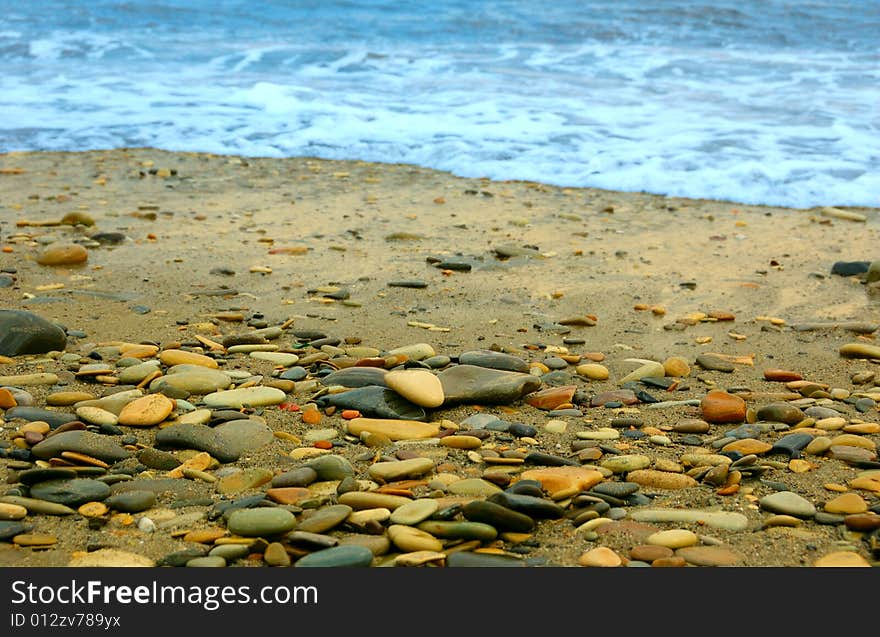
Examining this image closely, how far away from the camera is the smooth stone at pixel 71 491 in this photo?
81.1 inches

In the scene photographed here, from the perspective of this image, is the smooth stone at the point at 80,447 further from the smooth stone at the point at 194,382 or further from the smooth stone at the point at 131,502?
the smooth stone at the point at 194,382

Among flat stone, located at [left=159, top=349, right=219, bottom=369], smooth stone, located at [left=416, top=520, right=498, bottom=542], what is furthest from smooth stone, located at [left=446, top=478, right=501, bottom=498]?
flat stone, located at [left=159, top=349, right=219, bottom=369]

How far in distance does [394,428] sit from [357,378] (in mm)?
367

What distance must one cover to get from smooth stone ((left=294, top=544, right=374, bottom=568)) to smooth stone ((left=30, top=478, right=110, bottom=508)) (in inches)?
22.3

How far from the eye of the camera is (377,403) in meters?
2.71

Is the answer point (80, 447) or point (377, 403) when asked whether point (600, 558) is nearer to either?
point (377, 403)

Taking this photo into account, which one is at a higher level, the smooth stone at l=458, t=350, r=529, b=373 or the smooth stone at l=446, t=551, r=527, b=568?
the smooth stone at l=458, t=350, r=529, b=373

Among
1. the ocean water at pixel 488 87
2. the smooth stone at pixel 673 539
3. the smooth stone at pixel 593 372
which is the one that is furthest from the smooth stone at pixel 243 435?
the ocean water at pixel 488 87

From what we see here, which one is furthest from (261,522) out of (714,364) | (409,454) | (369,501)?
(714,364)

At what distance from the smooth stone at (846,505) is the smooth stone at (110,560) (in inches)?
57.1

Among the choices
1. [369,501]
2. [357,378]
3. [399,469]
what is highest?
[357,378]

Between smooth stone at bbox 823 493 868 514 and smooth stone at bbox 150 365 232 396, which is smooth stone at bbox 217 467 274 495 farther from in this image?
smooth stone at bbox 823 493 868 514

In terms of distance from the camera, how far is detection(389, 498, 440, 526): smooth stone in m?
1.98

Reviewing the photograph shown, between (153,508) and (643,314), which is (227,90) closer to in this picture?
(643,314)
